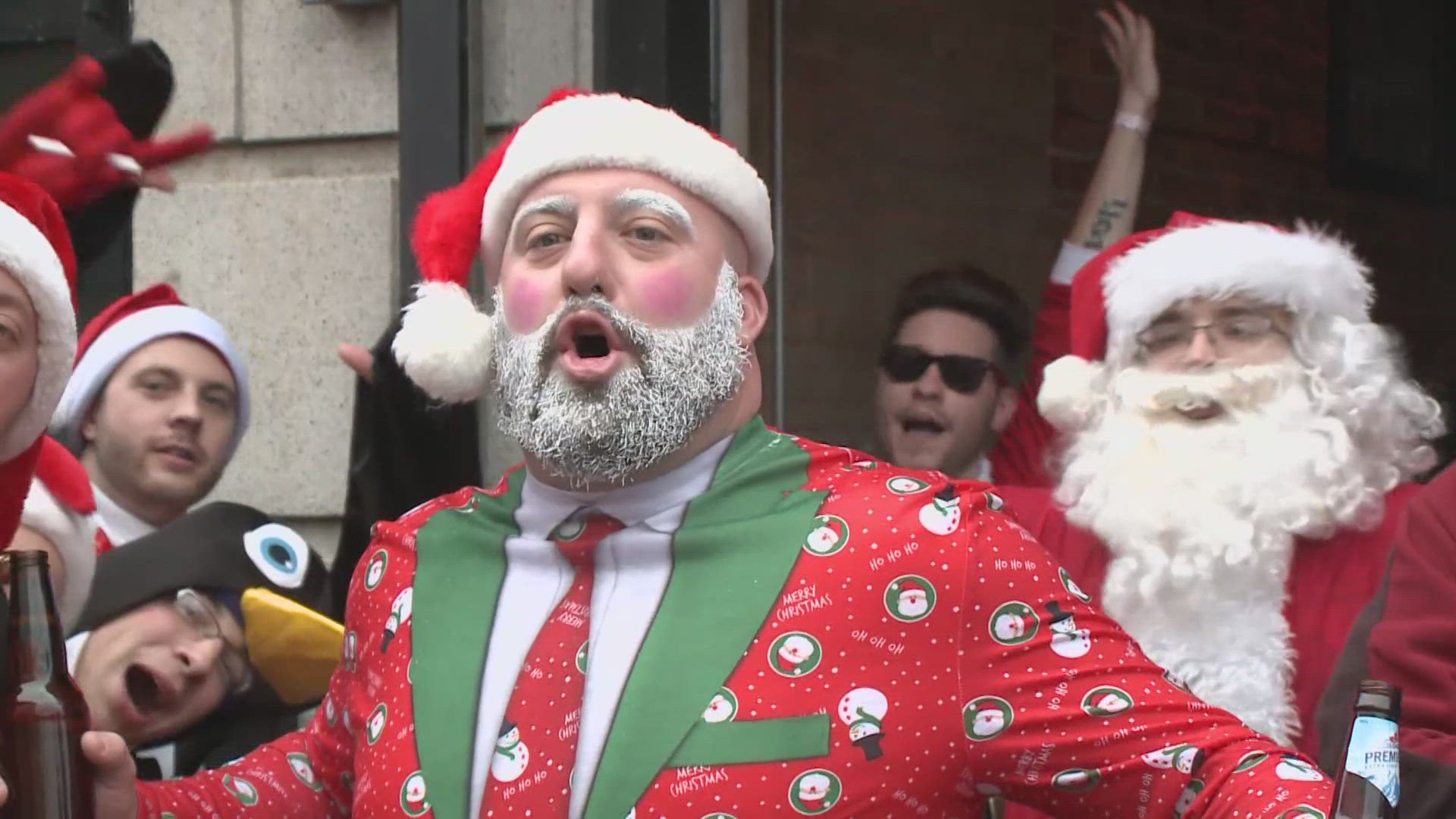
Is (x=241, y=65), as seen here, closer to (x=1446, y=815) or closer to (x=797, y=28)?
(x=797, y=28)

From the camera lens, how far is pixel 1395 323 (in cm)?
804

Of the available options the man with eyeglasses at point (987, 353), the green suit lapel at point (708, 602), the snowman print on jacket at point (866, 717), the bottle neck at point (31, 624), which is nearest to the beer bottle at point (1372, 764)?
the snowman print on jacket at point (866, 717)

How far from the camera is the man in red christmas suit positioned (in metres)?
2.55

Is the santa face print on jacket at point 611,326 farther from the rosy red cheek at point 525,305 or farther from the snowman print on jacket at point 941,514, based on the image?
the snowman print on jacket at point 941,514

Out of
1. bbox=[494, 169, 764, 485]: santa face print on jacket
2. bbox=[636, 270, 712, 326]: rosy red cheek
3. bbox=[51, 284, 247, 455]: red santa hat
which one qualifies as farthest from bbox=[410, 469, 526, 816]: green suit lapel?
bbox=[51, 284, 247, 455]: red santa hat

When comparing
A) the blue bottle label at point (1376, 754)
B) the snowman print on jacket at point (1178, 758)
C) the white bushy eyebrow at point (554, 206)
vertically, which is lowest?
the snowman print on jacket at point (1178, 758)

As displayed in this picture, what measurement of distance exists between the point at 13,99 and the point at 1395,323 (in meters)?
5.44

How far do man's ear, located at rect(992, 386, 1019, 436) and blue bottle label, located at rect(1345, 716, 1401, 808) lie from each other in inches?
118

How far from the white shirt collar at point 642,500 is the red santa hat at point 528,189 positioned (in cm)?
A: 33

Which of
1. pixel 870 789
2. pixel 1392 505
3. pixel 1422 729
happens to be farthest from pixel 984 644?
pixel 1392 505

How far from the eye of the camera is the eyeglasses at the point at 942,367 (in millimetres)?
4926

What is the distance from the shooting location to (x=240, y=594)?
Answer: 11.7ft

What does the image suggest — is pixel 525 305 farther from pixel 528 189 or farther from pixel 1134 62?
pixel 1134 62

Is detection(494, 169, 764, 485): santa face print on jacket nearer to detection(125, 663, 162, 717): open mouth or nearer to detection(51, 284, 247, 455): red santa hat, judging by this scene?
detection(125, 663, 162, 717): open mouth
